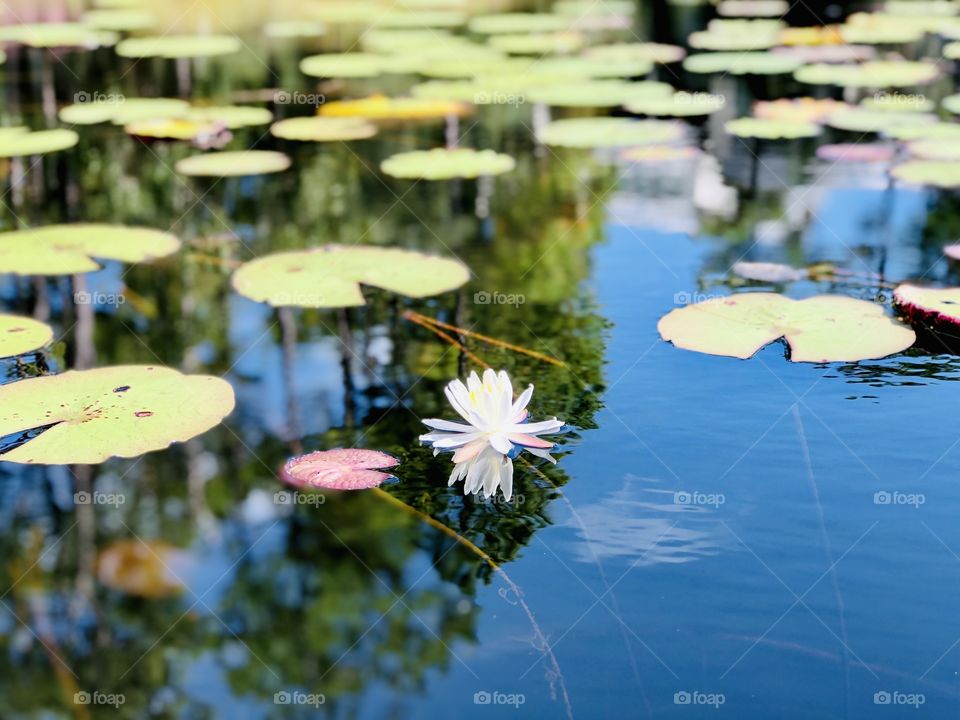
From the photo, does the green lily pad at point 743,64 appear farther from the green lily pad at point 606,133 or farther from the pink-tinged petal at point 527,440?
the pink-tinged petal at point 527,440

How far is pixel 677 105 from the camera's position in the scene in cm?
536

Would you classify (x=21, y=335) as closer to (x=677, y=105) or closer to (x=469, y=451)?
(x=469, y=451)

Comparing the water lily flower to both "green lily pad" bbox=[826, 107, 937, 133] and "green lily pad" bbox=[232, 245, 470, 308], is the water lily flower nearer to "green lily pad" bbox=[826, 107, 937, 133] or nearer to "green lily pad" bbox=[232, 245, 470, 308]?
"green lily pad" bbox=[232, 245, 470, 308]

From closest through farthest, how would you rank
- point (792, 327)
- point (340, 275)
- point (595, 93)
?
point (792, 327) < point (340, 275) < point (595, 93)

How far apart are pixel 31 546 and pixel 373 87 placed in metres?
4.68
